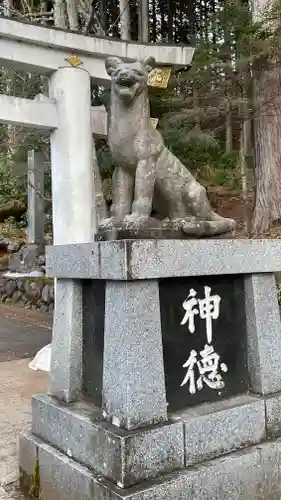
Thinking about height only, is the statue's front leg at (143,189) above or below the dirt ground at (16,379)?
above

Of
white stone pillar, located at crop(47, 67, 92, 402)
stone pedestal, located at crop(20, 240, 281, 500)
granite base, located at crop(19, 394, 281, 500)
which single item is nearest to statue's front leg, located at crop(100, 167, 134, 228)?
stone pedestal, located at crop(20, 240, 281, 500)

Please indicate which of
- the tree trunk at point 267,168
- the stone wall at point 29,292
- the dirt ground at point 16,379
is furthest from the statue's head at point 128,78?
the stone wall at point 29,292

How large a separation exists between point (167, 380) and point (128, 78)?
175 cm

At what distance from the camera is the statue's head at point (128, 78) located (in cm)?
271

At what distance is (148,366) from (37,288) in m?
8.38

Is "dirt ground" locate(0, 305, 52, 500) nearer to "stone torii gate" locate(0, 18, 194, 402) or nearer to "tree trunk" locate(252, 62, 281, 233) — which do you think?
"stone torii gate" locate(0, 18, 194, 402)

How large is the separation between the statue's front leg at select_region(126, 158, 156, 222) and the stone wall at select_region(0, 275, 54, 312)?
23.8 ft

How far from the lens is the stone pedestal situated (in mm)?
2338

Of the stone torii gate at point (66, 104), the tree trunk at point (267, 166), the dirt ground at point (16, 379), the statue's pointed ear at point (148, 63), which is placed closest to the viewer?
the statue's pointed ear at point (148, 63)

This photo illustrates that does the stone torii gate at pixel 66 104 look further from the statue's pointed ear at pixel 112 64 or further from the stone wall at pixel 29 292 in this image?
the stone wall at pixel 29 292

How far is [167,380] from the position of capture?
2549 millimetres

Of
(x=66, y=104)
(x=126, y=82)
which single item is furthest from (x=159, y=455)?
(x=66, y=104)

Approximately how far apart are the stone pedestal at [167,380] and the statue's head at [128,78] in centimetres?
93

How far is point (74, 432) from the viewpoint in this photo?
2.62m
